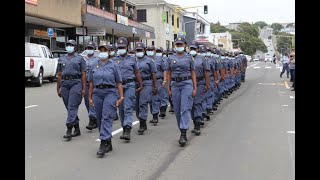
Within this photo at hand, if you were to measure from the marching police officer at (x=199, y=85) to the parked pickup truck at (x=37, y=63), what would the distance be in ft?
42.3

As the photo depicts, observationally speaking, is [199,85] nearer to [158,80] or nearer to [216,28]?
[158,80]

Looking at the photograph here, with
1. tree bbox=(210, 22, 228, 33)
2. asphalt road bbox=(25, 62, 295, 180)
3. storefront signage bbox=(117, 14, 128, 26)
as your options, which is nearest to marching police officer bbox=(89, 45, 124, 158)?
asphalt road bbox=(25, 62, 295, 180)

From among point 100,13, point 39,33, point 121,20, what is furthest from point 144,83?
point 121,20

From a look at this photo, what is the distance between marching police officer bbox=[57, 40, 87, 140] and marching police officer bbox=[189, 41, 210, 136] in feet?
7.54

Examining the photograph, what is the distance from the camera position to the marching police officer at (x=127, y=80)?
8.79 m

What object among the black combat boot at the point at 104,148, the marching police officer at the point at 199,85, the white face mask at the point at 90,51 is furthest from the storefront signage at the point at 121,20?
the black combat boot at the point at 104,148

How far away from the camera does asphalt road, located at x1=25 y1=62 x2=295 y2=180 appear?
6.35 m

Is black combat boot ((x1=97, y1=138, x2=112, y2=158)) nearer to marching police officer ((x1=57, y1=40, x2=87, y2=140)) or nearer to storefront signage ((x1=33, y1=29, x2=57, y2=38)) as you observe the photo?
marching police officer ((x1=57, y1=40, x2=87, y2=140))

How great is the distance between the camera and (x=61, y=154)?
7566mm

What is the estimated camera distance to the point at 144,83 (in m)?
9.81

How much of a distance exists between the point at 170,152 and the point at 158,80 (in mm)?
4822
